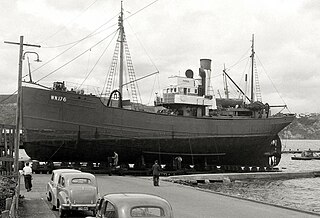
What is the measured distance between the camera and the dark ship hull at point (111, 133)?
1314 inches

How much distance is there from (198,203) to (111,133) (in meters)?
17.7

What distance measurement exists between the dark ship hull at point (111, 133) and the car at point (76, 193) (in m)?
18.7

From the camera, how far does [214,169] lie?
1580 inches

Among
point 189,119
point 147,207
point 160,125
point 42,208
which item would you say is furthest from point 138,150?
point 147,207

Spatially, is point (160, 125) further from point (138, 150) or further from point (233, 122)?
point (233, 122)

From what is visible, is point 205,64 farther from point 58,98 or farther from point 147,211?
point 147,211

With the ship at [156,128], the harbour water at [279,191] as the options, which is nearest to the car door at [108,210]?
the harbour water at [279,191]

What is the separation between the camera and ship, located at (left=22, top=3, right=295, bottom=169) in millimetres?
33500

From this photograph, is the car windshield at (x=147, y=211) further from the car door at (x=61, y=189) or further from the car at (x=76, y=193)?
the car door at (x=61, y=189)

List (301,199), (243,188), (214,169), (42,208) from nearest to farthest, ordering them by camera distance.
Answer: (42,208), (301,199), (243,188), (214,169)

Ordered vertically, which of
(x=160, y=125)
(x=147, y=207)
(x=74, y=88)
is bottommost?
(x=147, y=207)

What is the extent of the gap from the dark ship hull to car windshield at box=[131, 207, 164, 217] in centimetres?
2489

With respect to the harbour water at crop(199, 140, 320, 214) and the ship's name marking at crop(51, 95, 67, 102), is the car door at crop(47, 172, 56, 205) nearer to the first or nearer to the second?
the harbour water at crop(199, 140, 320, 214)

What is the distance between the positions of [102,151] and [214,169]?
11096 millimetres
